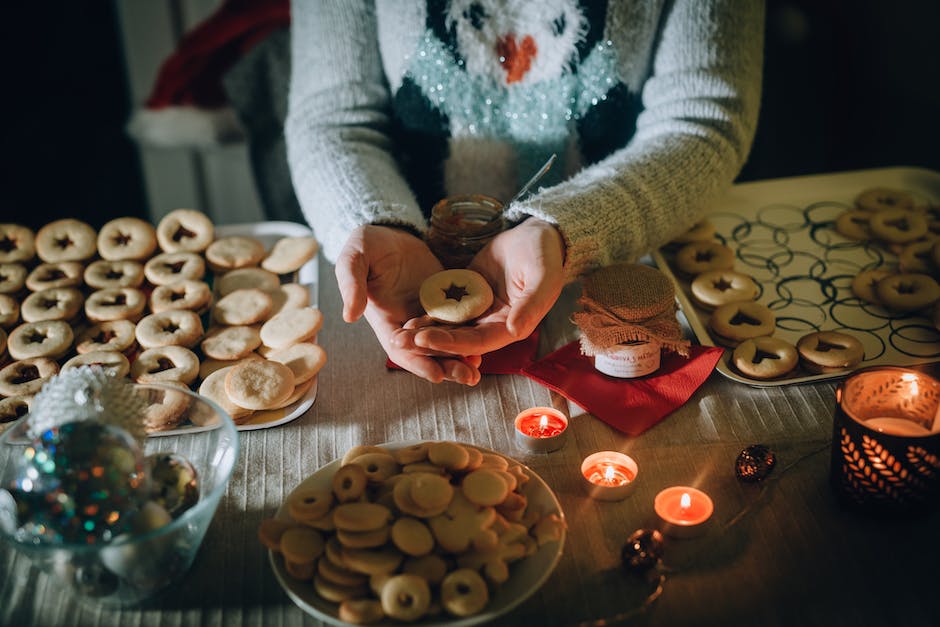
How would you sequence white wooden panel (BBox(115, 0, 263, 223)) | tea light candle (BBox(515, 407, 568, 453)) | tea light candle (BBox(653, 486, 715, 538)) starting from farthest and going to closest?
white wooden panel (BBox(115, 0, 263, 223)) → tea light candle (BBox(515, 407, 568, 453)) → tea light candle (BBox(653, 486, 715, 538))

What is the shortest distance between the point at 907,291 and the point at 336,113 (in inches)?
37.8

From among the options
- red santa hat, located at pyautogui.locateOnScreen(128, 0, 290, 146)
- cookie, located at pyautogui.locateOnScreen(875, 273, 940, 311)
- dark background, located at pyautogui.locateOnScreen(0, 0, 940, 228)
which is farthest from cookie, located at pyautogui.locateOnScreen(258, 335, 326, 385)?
dark background, located at pyautogui.locateOnScreen(0, 0, 940, 228)

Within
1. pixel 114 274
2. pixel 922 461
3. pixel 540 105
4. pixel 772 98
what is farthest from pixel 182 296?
pixel 772 98

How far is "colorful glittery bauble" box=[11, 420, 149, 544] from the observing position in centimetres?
73

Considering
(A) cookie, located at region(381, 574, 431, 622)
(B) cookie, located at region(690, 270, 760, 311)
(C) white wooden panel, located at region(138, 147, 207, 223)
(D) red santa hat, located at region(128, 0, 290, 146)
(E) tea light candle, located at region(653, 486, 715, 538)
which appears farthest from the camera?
(C) white wooden panel, located at region(138, 147, 207, 223)

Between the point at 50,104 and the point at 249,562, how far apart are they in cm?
203

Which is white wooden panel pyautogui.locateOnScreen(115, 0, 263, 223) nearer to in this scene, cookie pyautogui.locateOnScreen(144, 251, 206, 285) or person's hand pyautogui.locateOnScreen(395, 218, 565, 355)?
cookie pyautogui.locateOnScreen(144, 251, 206, 285)

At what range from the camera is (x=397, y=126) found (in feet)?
4.79

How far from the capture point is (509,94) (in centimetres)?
132

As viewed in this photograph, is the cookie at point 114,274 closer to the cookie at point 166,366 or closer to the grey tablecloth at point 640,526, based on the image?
the cookie at point 166,366

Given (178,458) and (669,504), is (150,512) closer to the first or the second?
(178,458)

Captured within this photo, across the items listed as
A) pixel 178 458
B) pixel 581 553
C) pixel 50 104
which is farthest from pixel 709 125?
pixel 50 104

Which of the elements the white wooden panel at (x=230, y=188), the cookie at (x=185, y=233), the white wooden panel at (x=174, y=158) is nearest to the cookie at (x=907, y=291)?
the cookie at (x=185, y=233)

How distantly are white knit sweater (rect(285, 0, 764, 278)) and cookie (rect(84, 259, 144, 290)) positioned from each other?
302 mm
